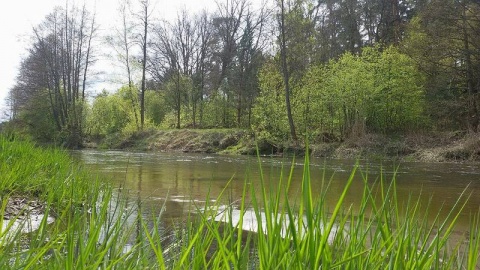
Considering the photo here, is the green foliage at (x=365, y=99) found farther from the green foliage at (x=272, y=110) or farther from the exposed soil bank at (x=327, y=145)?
the exposed soil bank at (x=327, y=145)

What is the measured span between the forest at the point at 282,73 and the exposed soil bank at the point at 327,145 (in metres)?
1.15

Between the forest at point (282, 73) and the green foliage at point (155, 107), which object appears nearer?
the forest at point (282, 73)

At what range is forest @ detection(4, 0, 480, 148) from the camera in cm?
1917

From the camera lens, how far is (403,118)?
67.8 ft

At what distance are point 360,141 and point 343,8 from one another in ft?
51.7

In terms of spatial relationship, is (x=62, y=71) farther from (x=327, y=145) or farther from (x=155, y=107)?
(x=327, y=145)

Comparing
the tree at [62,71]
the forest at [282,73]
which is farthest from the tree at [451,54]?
the tree at [62,71]

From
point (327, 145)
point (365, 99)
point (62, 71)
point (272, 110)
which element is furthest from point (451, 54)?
point (62, 71)

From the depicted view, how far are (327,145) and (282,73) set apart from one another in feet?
24.8

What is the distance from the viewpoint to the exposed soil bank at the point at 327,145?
46.5ft

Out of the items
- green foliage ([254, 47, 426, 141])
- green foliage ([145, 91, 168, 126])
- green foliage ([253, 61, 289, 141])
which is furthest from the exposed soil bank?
green foliage ([145, 91, 168, 126])

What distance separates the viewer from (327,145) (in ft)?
59.2

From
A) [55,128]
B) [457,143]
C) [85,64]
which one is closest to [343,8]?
[457,143]

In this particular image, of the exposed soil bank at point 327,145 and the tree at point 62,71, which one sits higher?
the tree at point 62,71
